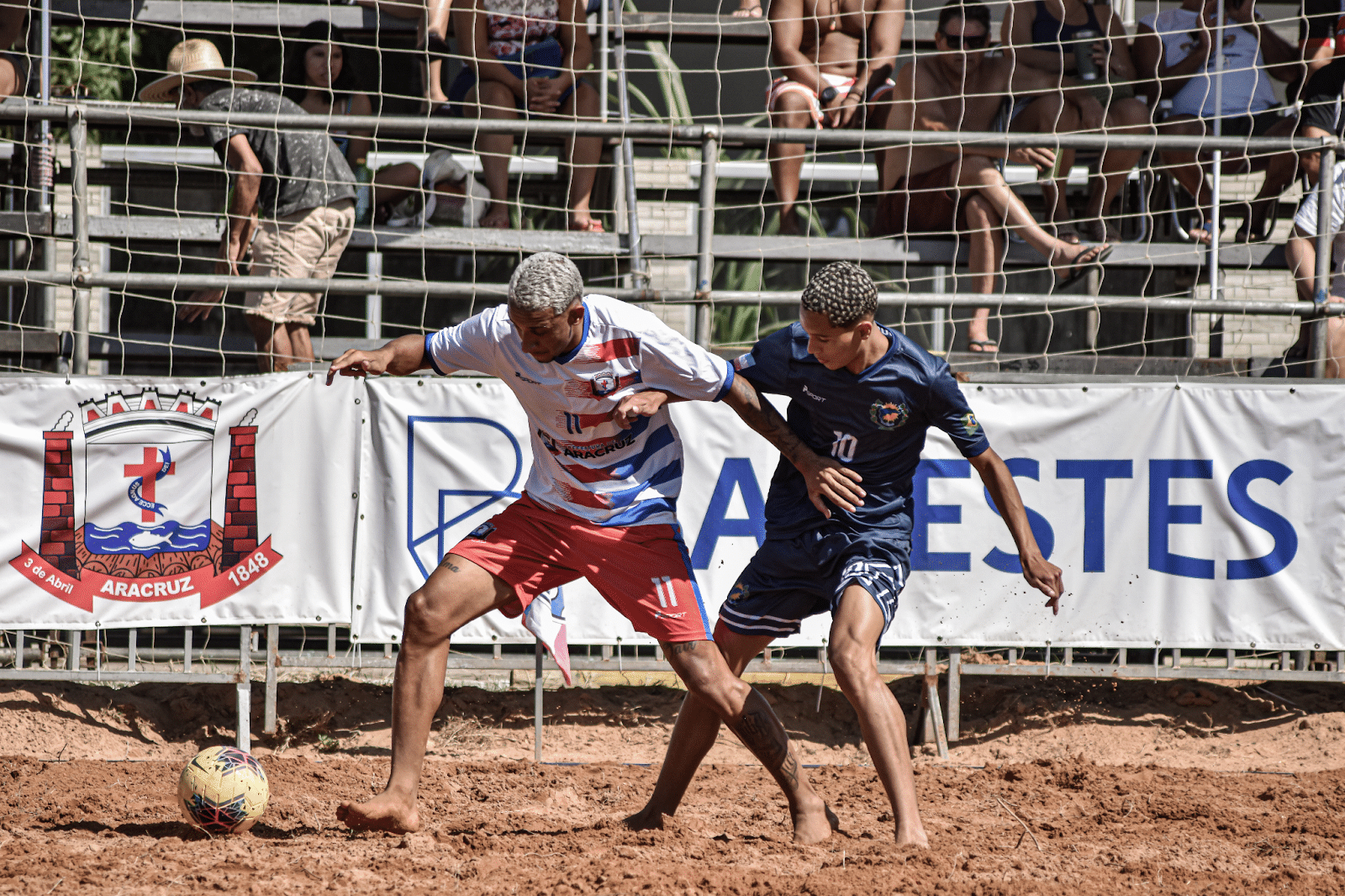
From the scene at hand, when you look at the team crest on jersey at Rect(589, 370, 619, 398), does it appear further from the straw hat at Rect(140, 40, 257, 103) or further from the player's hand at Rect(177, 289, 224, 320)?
the straw hat at Rect(140, 40, 257, 103)

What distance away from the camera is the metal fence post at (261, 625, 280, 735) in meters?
6.13

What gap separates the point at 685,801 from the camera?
16.7ft

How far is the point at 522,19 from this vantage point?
8.15 metres

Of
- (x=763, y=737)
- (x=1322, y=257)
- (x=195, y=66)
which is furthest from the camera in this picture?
(x=195, y=66)

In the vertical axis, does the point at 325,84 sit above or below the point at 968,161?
above

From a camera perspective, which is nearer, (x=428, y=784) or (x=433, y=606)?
(x=433, y=606)

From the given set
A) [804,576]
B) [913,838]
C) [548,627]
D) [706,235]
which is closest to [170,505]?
[548,627]

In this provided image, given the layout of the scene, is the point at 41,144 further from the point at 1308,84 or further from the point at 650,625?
the point at 1308,84

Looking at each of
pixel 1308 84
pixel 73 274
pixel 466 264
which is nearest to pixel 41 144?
pixel 73 274

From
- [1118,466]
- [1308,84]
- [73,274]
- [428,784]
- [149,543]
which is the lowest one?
[428,784]

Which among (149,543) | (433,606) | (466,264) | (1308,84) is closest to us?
(433,606)

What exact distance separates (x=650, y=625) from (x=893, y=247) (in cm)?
432

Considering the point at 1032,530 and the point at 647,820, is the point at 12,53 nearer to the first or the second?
the point at 647,820

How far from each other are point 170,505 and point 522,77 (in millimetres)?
3803
